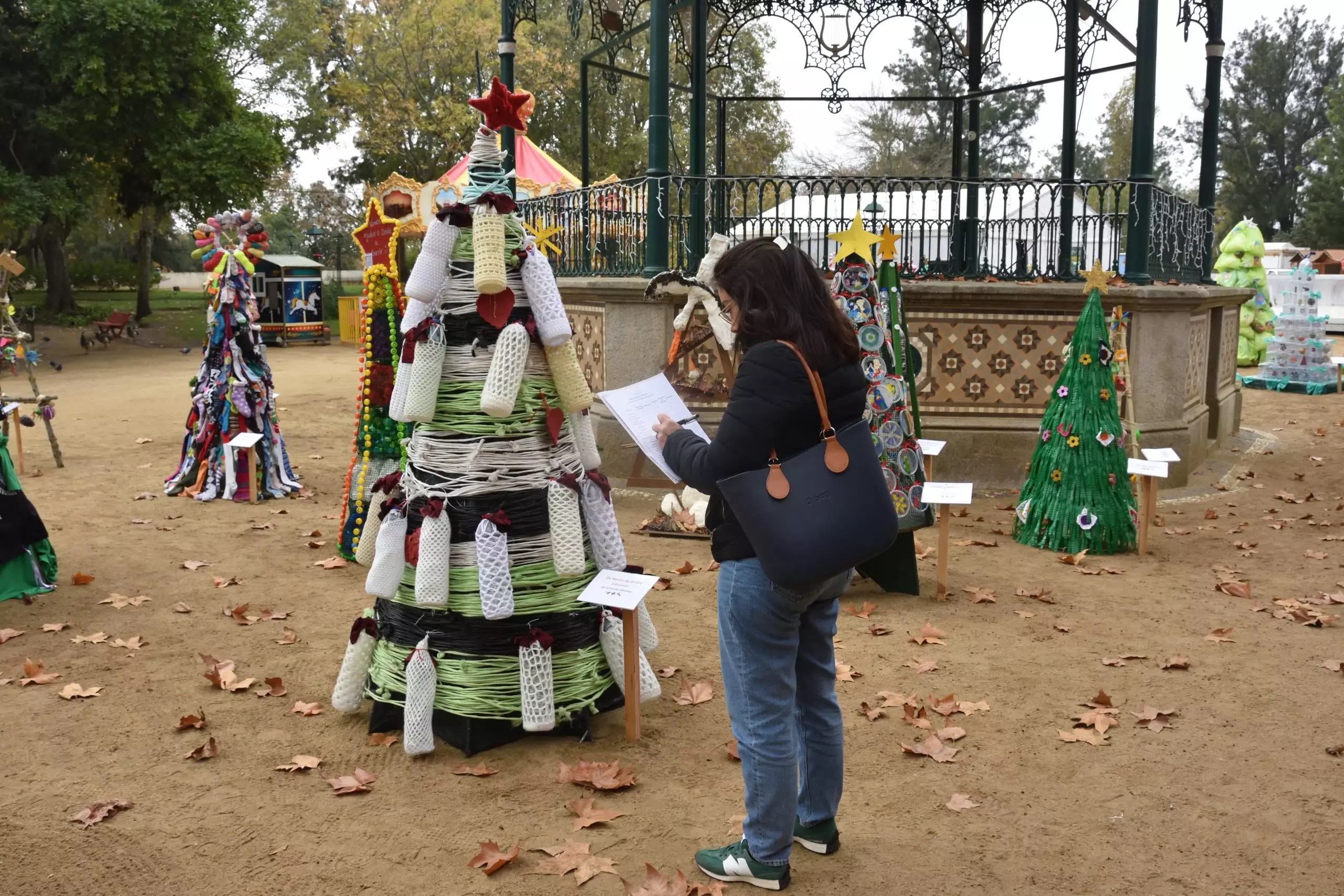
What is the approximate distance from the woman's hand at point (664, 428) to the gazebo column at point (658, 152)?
20.0ft

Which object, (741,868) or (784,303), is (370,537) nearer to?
(741,868)

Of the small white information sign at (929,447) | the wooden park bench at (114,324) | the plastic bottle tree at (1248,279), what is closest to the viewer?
the small white information sign at (929,447)

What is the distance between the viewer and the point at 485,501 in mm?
4195

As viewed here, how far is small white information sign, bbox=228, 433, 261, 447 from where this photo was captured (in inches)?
337

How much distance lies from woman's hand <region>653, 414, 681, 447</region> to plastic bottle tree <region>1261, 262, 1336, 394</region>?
1607 cm

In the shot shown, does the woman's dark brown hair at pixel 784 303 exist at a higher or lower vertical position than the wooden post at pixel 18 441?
higher

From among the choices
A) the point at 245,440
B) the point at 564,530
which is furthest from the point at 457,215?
the point at 245,440

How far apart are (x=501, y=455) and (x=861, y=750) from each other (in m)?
1.79

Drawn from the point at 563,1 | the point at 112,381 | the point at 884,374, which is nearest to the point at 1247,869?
the point at 884,374

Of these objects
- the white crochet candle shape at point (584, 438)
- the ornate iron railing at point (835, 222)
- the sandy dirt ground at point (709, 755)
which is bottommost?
the sandy dirt ground at point (709, 755)

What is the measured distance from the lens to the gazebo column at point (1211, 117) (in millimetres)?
11664

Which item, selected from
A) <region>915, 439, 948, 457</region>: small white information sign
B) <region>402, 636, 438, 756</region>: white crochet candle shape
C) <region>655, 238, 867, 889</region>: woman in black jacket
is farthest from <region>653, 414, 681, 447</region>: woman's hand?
<region>915, 439, 948, 457</region>: small white information sign

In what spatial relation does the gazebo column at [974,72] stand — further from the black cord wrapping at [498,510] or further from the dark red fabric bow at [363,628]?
the dark red fabric bow at [363,628]

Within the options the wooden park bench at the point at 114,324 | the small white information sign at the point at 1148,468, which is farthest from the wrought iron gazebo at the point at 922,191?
the wooden park bench at the point at 114,324
